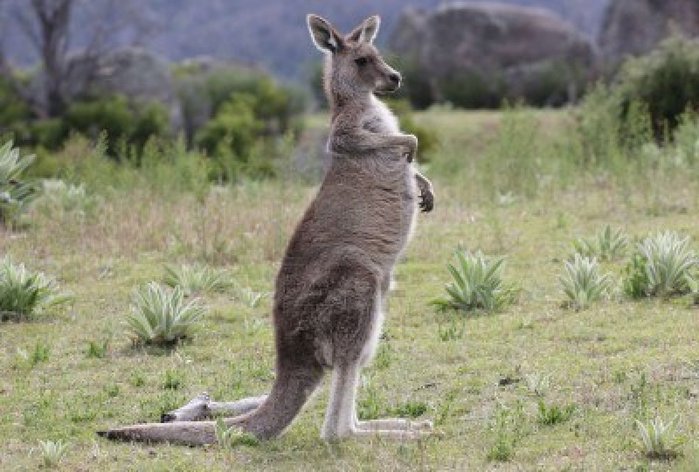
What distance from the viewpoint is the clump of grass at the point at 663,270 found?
30.5 ft

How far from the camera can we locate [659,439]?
5.98 m

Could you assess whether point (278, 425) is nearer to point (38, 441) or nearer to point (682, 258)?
point (38, 441)

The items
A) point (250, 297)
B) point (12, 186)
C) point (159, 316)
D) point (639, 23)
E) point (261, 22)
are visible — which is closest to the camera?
point (159, 316)

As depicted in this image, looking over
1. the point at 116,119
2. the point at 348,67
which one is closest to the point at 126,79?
the point at 116,119

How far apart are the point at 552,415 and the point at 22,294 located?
4.82m

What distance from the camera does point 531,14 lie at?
50.2m

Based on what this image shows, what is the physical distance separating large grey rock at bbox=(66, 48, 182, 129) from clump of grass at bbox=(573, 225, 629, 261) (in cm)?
3006

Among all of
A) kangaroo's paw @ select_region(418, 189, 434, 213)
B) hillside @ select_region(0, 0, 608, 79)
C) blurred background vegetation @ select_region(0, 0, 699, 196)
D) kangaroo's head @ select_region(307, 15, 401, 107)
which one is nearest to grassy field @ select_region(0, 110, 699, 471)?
kangaroo's paw @ select_region(418, 189, 434, 213)

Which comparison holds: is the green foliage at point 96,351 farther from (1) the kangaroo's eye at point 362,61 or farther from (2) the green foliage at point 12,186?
(2) the green foliage at point 12,186

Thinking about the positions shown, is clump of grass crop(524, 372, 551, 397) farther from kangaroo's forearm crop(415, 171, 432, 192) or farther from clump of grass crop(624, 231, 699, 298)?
clump of grass crop(624, 231, 699, 298)

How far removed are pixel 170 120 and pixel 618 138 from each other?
81.6ft

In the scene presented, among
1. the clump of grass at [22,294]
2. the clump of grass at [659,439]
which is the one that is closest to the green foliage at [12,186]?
the clump of grass at [22,294]

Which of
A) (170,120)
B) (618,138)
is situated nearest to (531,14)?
(170,120)

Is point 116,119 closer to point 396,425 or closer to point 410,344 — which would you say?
point 410,344
